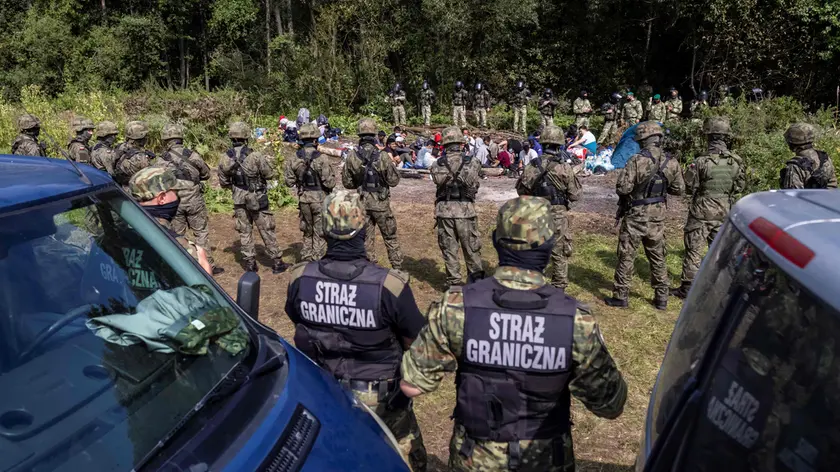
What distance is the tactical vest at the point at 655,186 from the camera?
6238 mm

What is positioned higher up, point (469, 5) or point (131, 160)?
point (469, 5)

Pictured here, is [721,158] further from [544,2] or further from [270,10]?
[270,10]

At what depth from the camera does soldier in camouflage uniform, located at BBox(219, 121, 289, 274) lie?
→ 304 inches

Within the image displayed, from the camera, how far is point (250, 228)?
8125mm

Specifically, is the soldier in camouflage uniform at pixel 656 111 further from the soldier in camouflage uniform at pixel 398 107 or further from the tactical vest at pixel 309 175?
the tactical vest at pixel 309 175

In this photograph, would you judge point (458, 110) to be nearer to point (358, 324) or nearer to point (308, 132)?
point (308, 132)

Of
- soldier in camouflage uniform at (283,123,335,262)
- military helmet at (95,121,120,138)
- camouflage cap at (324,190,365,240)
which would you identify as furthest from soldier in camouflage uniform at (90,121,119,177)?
camouflage cap at (324,190,365,240)

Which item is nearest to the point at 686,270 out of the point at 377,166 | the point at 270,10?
the point at 377,166

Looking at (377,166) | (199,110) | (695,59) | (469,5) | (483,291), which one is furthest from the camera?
(469,5)

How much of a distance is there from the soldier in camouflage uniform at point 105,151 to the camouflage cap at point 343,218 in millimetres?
6135

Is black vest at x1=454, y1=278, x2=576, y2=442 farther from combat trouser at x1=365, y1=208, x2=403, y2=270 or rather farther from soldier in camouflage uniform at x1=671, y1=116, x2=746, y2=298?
combat trouser at x1=365, y1=208, x2=403, y2=270

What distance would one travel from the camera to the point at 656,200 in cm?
634

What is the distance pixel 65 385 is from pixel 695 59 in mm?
23709

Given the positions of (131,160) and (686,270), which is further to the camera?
(131,160)
